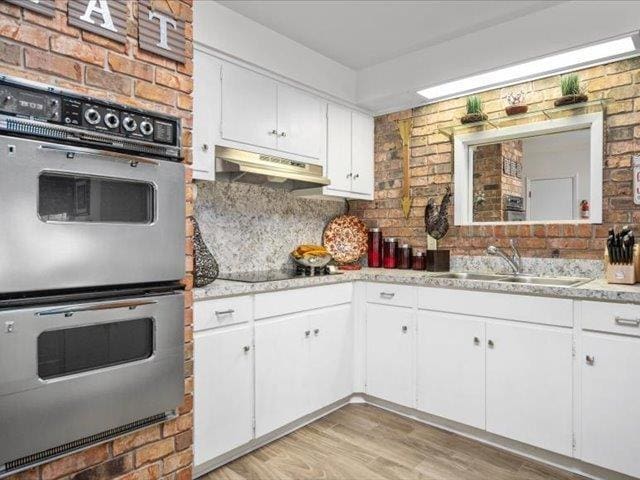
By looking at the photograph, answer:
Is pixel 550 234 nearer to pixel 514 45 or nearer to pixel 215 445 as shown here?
pixel 514 45

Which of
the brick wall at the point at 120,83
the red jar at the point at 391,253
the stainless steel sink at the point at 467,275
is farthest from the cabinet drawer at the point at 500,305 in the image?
the brick wall at the point at 120,83

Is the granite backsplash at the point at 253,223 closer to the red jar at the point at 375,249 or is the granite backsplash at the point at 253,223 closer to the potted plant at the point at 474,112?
the red jar at the point at 375,249

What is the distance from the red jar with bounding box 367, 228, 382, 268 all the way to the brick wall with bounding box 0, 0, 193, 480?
6.47 ft

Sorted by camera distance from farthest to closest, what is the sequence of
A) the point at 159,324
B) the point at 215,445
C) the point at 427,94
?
the point at 427,94 < the point at 215,445 < the point at 159,324

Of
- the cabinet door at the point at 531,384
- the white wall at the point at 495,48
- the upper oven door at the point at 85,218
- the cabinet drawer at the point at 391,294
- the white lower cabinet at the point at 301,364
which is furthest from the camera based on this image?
the cabinet drawer at the point at 391,294

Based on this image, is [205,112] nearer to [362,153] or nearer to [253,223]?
[253,223]

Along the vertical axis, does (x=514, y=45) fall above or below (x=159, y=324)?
above

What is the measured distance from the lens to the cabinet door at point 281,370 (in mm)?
2264

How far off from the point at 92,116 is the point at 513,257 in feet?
8.24

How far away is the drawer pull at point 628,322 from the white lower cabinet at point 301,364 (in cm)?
150

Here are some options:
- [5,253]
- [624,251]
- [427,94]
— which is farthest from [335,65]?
[5,253]

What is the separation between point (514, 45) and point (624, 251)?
4.31 ft

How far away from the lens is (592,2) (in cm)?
221

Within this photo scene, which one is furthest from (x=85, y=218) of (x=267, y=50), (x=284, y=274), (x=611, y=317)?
(x=611, y=317)
